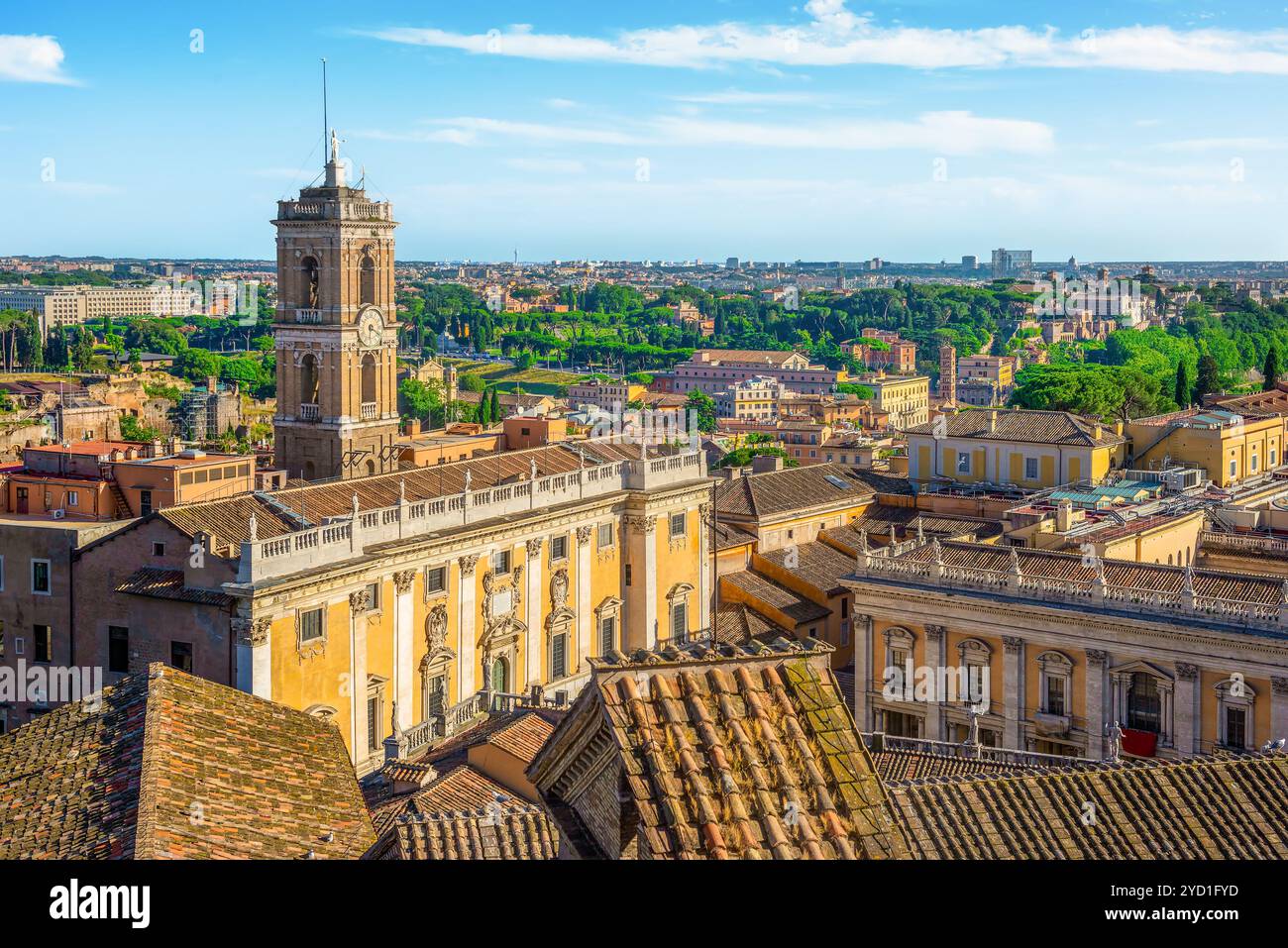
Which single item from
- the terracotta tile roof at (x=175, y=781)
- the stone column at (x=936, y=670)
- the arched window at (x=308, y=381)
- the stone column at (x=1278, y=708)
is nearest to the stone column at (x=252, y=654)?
the terracotta tile roof at (x=175, y=781)

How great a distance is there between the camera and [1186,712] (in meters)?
25.5

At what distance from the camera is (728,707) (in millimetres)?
7230

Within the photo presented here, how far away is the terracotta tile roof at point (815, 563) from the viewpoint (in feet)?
126

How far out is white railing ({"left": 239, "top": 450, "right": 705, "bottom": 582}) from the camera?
2477 cm

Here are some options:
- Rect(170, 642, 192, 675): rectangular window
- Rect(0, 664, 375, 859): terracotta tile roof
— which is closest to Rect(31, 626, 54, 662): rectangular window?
Rect(170, 642, 192, 675): rectangular window

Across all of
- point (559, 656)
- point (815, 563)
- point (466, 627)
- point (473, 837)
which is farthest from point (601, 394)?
point (473, 837)

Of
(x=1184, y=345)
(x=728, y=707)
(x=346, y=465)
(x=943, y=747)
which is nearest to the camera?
(x=728, y=707)

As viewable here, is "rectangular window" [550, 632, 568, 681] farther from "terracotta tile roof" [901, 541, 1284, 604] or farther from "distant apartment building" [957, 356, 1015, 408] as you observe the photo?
"distant apartment building" [957, 356, 1015, 408]

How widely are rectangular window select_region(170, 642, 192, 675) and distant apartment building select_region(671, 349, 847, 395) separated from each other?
131 m

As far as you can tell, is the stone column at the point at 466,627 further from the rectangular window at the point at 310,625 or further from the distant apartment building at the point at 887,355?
the distant apartment building at the point at 887,355

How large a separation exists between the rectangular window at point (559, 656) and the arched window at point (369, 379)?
947 cm
